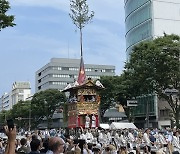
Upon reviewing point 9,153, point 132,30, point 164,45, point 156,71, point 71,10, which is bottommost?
point 9,153

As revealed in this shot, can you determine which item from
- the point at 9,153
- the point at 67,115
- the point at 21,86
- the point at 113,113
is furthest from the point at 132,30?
the point at 21,86

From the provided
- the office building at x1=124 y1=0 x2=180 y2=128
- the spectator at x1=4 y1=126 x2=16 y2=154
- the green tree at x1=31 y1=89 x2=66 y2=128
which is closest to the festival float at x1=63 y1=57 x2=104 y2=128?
the office building at x1=124 y1=0 x2=180 y2=128

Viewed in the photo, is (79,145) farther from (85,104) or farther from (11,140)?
(85,104)

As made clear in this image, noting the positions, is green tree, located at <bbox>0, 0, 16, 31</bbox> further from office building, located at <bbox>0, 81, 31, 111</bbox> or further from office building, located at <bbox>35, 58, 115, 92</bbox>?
office building, located at <bbox>0, 81, 31, 111</bbox>

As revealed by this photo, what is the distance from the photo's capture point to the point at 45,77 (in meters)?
122

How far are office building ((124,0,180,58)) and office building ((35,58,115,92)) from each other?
4967 cm

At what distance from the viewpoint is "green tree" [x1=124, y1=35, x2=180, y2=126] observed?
3685 centimetres

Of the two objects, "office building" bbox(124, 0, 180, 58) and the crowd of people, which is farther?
"office building" bbox(124, 0, 180, 58)

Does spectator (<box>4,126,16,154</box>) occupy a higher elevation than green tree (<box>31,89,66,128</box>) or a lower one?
lower

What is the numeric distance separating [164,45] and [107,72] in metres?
90.5

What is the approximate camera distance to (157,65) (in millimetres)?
37875

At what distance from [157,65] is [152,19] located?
2884 centimetres

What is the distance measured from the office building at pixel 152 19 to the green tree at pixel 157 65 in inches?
965

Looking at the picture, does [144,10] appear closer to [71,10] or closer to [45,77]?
[71,10]
